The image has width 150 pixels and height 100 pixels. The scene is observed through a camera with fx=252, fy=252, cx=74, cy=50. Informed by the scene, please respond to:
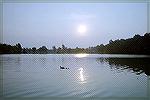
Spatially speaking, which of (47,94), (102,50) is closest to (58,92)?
(47,94)

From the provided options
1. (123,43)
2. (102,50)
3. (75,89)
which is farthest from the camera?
(102,50)

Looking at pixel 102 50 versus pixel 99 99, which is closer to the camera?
pixel 99 99

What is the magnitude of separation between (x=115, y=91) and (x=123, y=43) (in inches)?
2320

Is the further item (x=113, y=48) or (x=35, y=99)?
(x=113, y=48)

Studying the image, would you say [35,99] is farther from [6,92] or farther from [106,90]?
[106,90]

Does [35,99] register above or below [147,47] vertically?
below

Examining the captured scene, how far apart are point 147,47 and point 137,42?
6165 mm

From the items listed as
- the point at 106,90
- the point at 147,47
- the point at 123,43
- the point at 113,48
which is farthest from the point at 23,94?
the point at 113,48

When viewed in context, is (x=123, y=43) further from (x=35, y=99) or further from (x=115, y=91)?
(x=35, y=99)

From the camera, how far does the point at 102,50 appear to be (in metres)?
92.5

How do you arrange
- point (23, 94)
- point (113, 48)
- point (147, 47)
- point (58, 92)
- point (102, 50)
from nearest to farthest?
point (23, 94) → point (58, 92) → point (147, 47) → point (113, 48) → point (102, 50)

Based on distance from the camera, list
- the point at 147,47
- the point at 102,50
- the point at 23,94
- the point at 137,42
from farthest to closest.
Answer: the point at 102,50
the point at 137,42
the point at 147,47
the point at 23,94

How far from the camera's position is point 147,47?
6044cm

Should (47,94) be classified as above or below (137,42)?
below
